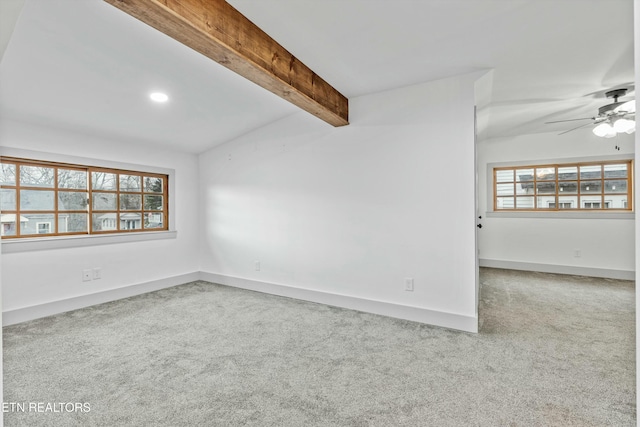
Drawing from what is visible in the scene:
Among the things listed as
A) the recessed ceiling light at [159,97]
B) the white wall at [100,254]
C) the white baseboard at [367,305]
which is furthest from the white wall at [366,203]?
the recessed ceiling light at [159,97]

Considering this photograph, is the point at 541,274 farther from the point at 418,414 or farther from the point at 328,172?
the point at 418,414

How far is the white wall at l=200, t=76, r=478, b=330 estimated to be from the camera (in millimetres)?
2988

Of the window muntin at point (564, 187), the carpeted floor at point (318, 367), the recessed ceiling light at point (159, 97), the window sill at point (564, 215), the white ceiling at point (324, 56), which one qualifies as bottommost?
the carpeted floor at point (318, 367)

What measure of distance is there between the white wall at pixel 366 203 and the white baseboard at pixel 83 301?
0.82m

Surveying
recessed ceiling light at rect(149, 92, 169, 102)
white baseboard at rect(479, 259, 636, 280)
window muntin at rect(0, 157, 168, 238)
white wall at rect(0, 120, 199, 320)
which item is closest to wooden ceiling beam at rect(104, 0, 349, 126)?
recessed ceiling light at rect(149, 92, 169, 102)

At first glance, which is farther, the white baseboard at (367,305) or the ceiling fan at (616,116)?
the ceiling fan at (616,116)

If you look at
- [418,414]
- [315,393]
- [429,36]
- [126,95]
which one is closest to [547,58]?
[429,36]

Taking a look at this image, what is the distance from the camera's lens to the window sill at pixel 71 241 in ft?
10.4

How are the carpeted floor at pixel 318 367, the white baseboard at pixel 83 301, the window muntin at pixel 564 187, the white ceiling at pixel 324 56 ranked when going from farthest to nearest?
the window muntin at pixel 564 187 < the white baseboard at pixel 83 301 < the white ceiling at pixel 324 56 < the carpeted floor at pixel 318 367

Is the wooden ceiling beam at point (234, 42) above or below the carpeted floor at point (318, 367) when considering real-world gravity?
above

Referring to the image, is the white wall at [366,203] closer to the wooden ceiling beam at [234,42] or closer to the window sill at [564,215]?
the wooden ceiling beam at [234,42]

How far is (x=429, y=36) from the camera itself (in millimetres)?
2287

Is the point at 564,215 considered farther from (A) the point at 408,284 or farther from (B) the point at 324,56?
(B) the point at 324,56

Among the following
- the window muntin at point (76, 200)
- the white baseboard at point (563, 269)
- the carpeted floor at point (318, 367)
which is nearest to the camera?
the carpeted floor at point (318, 367)
